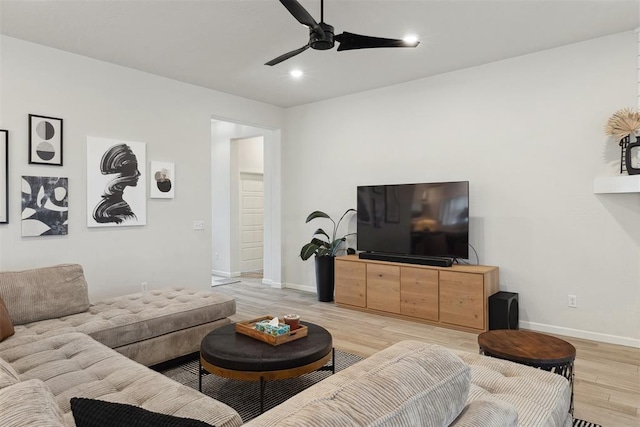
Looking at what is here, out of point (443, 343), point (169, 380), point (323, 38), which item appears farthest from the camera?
point (443, 343)

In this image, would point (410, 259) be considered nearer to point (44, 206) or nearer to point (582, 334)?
point (582, 334)

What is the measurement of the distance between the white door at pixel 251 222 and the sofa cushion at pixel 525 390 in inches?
244

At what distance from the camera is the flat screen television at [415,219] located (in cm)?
428

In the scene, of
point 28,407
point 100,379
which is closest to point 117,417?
point 28,407

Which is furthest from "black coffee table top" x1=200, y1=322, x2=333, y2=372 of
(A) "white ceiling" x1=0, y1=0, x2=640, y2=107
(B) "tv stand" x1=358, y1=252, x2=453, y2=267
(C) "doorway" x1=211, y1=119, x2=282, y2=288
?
(C) "doorway" x1=211, y1=119, x2=282, y2=288

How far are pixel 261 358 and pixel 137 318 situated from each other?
3.97 ft

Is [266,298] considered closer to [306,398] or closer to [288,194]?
[288,194]

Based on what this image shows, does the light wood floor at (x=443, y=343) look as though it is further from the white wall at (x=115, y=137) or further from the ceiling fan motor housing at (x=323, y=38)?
the ceiling fan motor housing at (x=323, y=38)

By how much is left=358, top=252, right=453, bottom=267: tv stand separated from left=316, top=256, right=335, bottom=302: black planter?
58 cm

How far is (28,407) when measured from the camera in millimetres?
A: 1010

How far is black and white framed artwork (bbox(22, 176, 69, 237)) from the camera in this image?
366 centimetres

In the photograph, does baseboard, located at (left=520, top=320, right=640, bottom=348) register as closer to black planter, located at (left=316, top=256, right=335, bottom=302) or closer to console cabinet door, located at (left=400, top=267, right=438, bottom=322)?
console cabinet door, located at (left=400, top=267, right=438, bottom=322)

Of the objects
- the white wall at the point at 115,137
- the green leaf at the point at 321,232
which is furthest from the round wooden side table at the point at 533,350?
the white wall at the point at 115,137

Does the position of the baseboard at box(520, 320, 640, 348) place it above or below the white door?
below
